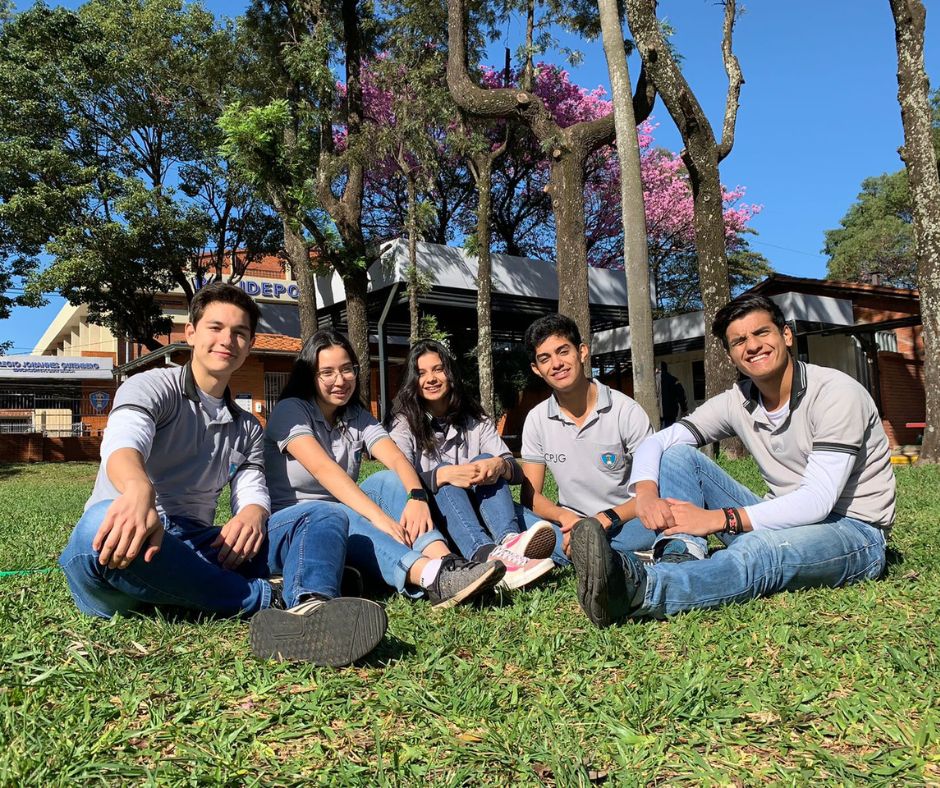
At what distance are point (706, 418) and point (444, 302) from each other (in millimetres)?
14230

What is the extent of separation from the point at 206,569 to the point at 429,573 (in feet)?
2.67

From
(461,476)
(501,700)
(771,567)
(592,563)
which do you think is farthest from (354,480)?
(771,567)

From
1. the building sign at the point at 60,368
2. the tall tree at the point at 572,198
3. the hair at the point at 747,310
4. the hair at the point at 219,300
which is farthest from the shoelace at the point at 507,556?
the building sign at the point at 60,368

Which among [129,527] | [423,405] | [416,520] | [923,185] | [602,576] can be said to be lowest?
[602,576]

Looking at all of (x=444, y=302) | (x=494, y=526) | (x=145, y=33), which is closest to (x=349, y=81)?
(x=444, y=302)

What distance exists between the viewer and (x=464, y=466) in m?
3.58

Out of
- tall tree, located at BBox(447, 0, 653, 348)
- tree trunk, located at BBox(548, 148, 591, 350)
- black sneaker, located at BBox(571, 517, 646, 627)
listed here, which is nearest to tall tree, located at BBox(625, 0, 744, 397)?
tall tree, located at BBox(447, 0, 653, 348)

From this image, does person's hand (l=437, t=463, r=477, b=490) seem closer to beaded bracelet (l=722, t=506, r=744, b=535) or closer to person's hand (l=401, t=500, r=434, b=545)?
person's hand (l=401, t=500, r=434, b=545)

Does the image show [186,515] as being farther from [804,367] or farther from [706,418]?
[804,367]

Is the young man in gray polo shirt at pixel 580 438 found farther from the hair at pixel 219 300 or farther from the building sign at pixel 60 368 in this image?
the building sign at pixel 60 368

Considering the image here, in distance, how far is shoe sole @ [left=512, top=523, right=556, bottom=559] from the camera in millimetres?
3164

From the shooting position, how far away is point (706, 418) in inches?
134

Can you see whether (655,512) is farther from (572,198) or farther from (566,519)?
(572,198)

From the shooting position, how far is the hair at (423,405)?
4012 mm
